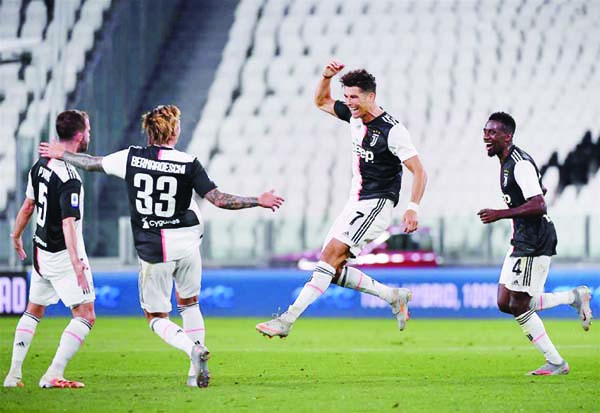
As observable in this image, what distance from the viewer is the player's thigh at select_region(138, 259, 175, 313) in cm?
825

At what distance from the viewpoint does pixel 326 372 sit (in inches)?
383

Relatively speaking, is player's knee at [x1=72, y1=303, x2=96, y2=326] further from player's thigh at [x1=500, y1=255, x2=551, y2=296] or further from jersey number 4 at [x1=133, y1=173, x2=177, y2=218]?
player's thigh at [x1=500, y1=255, x2=551, y2=296]

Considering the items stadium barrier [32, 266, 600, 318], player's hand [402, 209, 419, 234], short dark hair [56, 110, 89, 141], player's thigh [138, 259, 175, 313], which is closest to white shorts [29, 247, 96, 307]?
player's thigh [138, 259, 175, 313]

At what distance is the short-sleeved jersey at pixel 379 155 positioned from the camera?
29.9 feet

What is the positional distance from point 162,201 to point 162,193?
2.3 inches

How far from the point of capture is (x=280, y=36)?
87.4ft

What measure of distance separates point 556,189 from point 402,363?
12.9 metres

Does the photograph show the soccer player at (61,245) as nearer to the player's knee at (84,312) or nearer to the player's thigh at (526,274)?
the player's knee at (84,312)

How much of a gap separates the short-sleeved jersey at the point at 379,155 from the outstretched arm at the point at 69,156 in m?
2.06

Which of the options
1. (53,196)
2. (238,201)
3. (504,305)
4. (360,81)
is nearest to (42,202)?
(53,196)

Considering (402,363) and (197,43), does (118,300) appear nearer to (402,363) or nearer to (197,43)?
(402,363)

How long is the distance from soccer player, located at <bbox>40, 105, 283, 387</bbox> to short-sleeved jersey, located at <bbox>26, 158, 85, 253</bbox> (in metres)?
0.17

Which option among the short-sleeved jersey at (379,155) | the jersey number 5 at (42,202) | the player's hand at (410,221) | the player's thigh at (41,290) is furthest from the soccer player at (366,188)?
the jersey number 5 at (42,202)

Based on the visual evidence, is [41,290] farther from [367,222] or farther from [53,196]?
[367,222]
